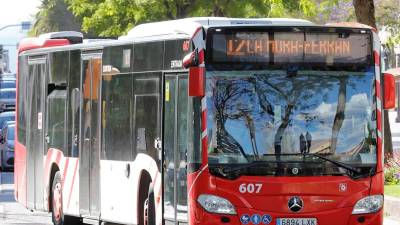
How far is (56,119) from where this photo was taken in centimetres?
1980

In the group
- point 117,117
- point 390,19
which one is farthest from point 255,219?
point 390,19

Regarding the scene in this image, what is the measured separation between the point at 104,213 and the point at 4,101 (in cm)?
3892

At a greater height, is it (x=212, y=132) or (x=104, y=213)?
(x=212, y=132)

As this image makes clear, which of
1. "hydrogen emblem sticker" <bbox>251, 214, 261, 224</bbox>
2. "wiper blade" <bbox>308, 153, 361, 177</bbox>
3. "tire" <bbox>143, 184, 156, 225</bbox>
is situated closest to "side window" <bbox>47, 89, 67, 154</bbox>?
"tire" <bbox>143, 184, 156, 225</bbox>

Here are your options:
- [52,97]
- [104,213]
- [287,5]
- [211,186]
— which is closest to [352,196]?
[211,186]

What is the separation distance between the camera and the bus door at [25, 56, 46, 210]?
67.3 feet

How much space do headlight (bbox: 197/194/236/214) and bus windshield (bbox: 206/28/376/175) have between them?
1.15ft

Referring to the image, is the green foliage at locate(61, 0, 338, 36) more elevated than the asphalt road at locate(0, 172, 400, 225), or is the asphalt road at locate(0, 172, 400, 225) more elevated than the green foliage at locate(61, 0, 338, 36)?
the green foliage at locate(61, 0, 338, 36)

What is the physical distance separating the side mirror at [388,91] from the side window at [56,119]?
21.7ft

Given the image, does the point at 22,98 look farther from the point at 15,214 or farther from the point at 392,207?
the point at 392,207

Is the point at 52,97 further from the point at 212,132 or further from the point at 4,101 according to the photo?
the point at 4,101

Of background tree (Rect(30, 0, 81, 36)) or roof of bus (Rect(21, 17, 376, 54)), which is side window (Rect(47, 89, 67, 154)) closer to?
roof of bus (Rect(21, 17, 376, 54))

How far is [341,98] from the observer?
45.4ft

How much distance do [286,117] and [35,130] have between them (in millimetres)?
7922
